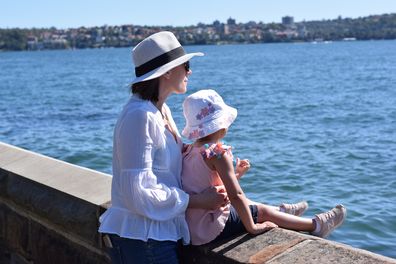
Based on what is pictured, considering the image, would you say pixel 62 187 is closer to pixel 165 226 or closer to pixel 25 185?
pixel 25 185

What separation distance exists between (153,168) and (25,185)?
154cm

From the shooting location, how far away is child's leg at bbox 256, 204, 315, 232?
3.15 meters

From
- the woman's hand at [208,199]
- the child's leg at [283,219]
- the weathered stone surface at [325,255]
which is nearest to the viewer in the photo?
the weathered stone surface at [325,255]

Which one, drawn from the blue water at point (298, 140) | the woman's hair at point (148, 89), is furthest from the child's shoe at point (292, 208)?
the blue water at point (298, 140)

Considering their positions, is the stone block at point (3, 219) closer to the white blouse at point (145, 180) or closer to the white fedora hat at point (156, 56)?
the white blouse at point (145, 180)

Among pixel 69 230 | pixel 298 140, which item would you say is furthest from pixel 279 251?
pixel 298 140

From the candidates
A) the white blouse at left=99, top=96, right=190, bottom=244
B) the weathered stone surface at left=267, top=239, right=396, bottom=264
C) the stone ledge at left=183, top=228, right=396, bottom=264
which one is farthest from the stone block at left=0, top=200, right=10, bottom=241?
the weathered stone surface at left=267, top=239, right=396, bottom=264

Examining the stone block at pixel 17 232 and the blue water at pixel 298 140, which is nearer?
the stone block at pixel 17 232

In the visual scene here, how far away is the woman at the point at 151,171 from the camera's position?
265cm

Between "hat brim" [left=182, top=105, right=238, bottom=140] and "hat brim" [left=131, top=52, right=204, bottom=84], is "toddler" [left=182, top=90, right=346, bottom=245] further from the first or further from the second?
"hat brim" [left=131, top=52, right=204, bottom=84]

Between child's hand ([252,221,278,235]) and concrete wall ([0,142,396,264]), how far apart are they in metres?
0.03

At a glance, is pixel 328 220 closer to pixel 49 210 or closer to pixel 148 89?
pixel 148 89

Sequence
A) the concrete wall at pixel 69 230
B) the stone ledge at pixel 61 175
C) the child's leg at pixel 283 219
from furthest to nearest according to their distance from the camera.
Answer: the stone ledge at pixel 61 175, the child's leg at pixel 283 219, the concrete wall at pixel 69 230

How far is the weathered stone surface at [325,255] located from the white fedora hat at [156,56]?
0.89 m
